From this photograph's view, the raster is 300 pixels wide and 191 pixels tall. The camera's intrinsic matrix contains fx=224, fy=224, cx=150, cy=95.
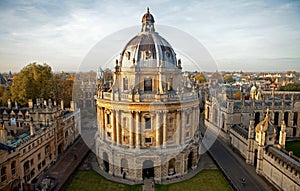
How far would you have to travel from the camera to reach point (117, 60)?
30109mm

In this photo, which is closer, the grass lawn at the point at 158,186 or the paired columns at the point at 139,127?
the grass lawn at the point at 158,186

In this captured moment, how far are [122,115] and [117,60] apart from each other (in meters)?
7.99

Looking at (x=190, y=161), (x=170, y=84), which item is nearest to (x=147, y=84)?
(x=170, y=84)

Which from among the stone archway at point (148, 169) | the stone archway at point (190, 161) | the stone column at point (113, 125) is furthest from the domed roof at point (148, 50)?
the stone archway at point (190, 161)

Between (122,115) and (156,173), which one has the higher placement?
(122,115)

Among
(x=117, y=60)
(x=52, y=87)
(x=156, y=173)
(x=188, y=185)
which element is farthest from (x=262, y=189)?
(x=52, y=87)

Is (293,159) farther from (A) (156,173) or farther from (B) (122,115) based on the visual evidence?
(B) (122,115)

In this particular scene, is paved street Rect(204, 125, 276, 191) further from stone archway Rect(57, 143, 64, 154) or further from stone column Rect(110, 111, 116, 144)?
stone archway Rect(57, 143, 64, 154)

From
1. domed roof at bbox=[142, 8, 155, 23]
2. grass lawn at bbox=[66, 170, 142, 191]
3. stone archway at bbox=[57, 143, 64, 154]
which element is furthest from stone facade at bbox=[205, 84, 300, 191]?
stone archway at bbox=[57, 143, 64, 154]

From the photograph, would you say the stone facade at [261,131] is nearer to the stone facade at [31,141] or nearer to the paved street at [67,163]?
the paved street at [67,163]

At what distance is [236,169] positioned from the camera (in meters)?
29.2

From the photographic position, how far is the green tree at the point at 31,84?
144 ft

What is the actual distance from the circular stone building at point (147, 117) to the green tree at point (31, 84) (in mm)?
22619

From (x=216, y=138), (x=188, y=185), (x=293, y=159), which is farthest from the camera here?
(x=216, y=138)
